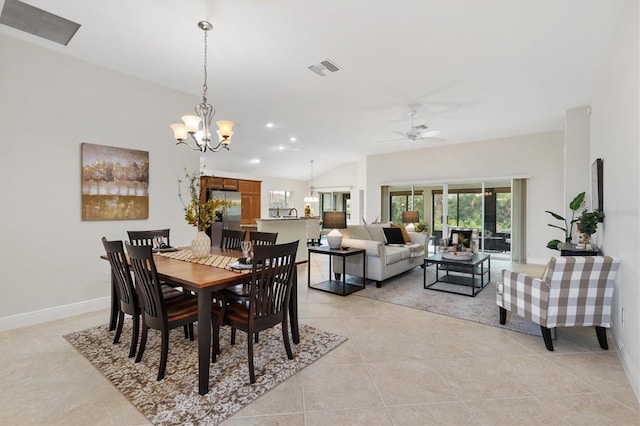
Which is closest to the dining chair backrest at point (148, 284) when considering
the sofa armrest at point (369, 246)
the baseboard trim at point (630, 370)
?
the sofa armrest at point (369, 246)

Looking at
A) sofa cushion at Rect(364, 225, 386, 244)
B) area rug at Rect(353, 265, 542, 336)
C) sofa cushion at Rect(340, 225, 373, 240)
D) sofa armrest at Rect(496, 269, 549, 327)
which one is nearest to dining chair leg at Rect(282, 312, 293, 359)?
area rug at Rect(353, 265, 542, 336)

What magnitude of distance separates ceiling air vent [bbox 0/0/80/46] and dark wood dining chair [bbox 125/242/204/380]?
2.37m

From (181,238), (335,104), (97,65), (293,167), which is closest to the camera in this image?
(97,65)

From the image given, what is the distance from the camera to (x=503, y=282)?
302 cm

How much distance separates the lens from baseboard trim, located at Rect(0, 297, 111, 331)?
3.04 meters

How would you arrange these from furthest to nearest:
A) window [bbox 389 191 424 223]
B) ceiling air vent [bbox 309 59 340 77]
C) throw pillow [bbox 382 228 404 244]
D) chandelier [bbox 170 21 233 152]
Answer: window [bbox 389 191 424 223] → throw pillow [bbox 382 228 404 244] → ceiling air vent [bbox 309 59 340 77] → chandelier [bbox 170 21 233 152]

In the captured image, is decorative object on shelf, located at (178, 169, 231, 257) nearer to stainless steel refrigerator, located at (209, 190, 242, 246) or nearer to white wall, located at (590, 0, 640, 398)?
white wall, located at (590, 0, 640, 398)

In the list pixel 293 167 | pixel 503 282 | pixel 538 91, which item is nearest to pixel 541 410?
pixel 503 282

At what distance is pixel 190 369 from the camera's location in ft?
7.44

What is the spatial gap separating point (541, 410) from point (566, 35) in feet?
10.8

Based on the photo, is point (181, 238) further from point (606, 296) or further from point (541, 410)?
point (606, 296)

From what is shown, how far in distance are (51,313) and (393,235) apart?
197 inches

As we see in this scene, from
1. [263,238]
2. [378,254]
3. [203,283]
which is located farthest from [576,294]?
[203,283]

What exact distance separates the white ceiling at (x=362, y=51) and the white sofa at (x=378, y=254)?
2140 mm
